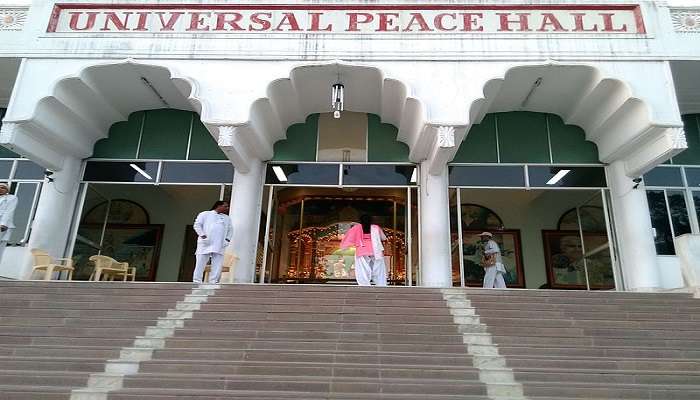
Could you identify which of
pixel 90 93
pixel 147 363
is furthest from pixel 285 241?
pixel 147 363

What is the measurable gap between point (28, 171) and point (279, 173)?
226 inches

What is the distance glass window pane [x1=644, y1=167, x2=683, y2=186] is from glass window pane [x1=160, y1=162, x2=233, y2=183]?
9414 mm

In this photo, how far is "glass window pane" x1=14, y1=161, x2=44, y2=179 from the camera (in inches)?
419

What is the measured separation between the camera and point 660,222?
1012cm

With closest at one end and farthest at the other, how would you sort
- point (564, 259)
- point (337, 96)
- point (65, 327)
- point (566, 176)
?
point (65, 327)
point (337, 96)
point (566, 176)
point (564, 259)

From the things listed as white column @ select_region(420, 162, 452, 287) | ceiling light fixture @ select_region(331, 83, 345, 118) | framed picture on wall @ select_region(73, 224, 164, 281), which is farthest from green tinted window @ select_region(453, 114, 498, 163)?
framed picture on wall @ select_region(73, 224, 164, 281)

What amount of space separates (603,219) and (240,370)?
373 inches

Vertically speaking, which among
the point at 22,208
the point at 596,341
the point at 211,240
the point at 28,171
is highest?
the point at 28,171

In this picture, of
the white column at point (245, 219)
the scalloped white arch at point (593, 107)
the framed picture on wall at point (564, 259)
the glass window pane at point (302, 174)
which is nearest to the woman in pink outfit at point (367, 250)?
the scalloped white arch at point (593, 107)

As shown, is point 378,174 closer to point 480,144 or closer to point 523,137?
point 480,144

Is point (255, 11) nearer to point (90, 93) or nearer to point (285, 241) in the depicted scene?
point (90, 93)

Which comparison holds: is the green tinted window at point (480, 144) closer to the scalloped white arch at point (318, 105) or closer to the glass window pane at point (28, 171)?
the scalloped white arch at point (318, 105)

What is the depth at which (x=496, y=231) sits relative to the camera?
13156 millimetres

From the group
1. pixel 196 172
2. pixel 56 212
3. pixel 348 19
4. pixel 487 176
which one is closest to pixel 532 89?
pixel 487 176
